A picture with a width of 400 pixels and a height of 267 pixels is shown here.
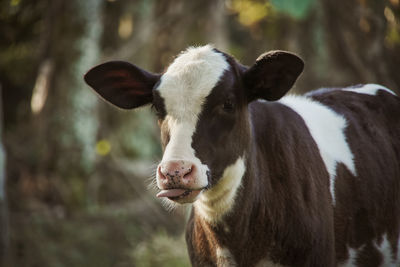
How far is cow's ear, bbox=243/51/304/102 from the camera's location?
3.79 meters

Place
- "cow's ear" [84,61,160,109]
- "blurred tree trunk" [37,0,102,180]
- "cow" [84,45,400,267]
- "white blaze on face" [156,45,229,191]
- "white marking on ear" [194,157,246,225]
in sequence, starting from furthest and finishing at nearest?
"blurred tree trunk" [37,0,102,180] → "cow's ear" [84,61,160,109] → "white marking on ear" [194,157,246,225] → "cow" [84,45,400,267] → "white blaze on face" [156,45,229,191]

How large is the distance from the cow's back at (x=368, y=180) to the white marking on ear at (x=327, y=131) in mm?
49

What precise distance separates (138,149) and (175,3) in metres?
3.24

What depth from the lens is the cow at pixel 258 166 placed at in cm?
359

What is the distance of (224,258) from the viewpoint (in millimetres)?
3943

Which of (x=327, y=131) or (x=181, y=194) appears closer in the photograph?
(x=181, y=194)

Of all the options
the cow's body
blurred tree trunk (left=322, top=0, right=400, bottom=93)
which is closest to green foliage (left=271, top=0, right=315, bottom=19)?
blurred tree trunk (left=322, top=0, right=400, bottom=93)

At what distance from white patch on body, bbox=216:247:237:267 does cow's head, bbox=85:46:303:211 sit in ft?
1.44

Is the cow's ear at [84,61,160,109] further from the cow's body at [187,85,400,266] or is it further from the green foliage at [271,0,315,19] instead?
the green foliage at [271,0,315,19]

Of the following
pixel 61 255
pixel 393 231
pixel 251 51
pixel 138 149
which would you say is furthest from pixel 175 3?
pixel 393 231

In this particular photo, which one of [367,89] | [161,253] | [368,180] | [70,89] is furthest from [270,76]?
[70,89]

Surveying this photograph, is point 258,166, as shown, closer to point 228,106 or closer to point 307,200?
point 307,200

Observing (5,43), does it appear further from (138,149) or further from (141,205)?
(141,205)

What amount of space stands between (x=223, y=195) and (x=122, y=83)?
1130 millimetres
